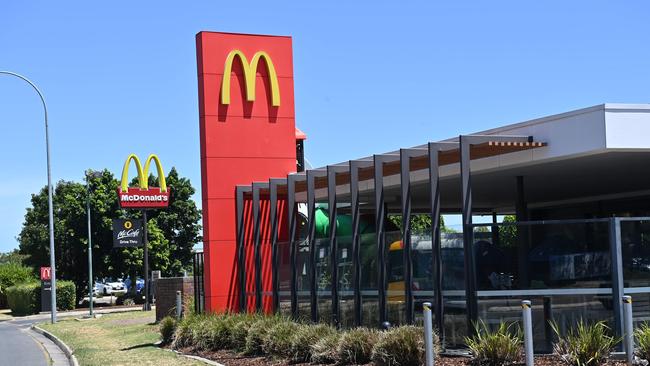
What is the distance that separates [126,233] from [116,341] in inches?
819

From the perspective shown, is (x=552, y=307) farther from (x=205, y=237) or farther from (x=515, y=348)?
(x=205, y=237)

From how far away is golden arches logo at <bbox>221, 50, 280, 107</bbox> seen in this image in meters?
22.8

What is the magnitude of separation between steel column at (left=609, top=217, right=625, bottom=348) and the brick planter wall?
56.4 ft

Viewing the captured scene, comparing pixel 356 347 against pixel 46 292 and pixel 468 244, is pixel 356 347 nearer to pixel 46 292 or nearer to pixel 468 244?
pixel 468 244

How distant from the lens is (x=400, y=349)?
13125 mm

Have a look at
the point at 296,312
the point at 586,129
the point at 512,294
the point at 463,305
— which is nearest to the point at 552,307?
the point at 512,294

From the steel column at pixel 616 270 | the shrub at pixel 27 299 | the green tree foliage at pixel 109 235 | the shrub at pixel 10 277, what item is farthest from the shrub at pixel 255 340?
the shrub at pixel 10 277

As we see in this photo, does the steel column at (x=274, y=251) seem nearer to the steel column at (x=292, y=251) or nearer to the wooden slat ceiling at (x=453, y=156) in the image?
the steel column at (x=292, y=251)

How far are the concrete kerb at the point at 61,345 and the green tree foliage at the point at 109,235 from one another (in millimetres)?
20385

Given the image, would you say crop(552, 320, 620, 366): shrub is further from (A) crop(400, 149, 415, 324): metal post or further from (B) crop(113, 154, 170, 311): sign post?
(B) crop(113, 154, 170, 311): sign post

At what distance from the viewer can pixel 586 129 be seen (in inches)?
571

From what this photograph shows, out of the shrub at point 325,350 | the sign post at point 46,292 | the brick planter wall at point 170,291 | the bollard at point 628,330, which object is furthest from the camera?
the sign post at point 46,292

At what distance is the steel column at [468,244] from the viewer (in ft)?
46.9

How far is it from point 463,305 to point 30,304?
42728 millimetres
